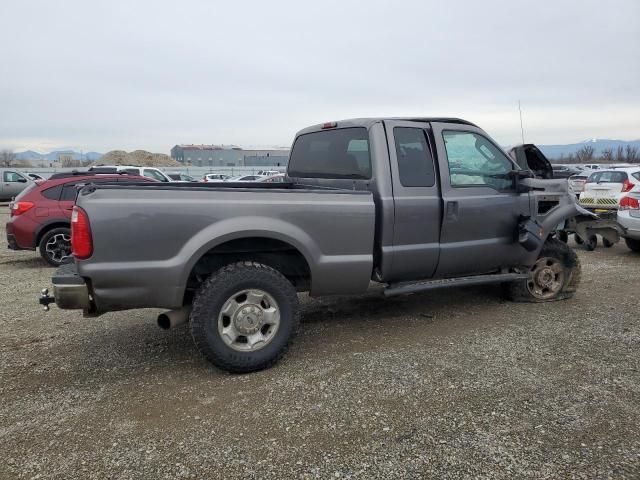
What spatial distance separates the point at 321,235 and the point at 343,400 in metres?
1.34

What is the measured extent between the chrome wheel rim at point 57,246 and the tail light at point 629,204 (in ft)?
32.0

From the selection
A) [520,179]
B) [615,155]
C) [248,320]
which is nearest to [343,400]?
[248,320]

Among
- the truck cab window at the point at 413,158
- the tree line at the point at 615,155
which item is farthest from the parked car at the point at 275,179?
→ the tree line at the point at 615,155

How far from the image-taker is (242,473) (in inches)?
104

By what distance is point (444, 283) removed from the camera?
4.75 meters

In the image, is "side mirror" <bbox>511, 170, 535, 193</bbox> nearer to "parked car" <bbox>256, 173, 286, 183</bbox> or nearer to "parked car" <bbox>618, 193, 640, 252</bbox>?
"parked car" <bbox>256, 173, 286, 183</bbox>

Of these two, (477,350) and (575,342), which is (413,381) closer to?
(477,350)

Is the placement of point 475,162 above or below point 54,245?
above

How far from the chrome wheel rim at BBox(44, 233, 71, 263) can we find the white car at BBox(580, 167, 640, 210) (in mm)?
11627

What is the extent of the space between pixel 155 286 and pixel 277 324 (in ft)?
3.22

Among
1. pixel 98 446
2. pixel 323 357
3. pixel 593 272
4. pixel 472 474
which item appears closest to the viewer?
pixel 472 474

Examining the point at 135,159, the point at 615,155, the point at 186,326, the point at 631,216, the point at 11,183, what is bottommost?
the point at 186,326

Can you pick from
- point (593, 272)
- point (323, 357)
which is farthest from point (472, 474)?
point (593, 272)

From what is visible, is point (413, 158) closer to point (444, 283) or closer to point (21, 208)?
point (444, 283)
